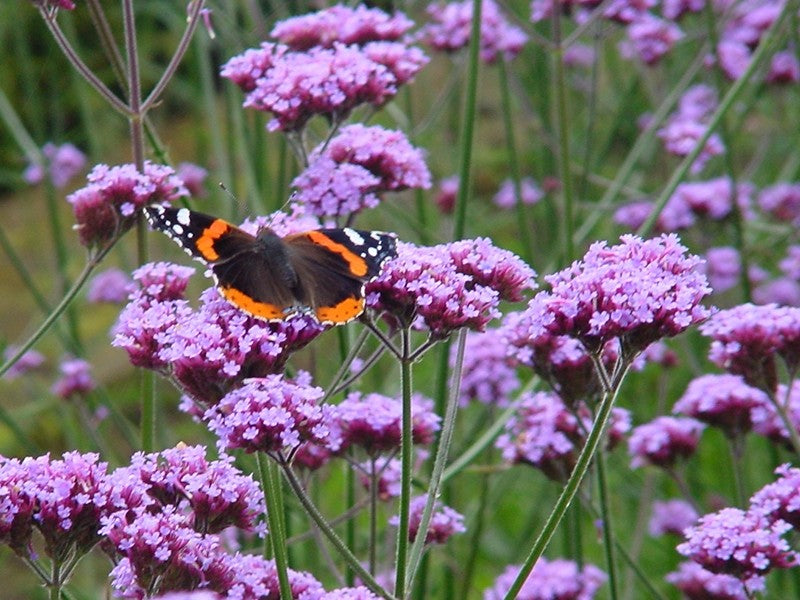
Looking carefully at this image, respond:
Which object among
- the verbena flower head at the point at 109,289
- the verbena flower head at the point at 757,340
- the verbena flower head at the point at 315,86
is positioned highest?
the verbena flower head at the point at 109,289

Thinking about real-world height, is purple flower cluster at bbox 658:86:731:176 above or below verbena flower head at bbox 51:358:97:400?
above

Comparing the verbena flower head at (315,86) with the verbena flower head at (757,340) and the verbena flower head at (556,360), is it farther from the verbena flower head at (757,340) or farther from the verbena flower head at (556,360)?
the verbena flower head at (757,340)

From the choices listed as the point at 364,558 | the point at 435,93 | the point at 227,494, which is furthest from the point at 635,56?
the point at 435,93

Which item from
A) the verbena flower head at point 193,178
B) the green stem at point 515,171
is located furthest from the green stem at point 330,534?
the verbena flower head at point 193,178

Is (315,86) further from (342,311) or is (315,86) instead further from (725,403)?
(725,403)

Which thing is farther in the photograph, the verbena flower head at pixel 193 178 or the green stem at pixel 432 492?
the verbena flower head at pixel 193 178

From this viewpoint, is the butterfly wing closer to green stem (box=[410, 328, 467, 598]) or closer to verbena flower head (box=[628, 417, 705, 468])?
green stem (box=[410, 328, 467, 598])

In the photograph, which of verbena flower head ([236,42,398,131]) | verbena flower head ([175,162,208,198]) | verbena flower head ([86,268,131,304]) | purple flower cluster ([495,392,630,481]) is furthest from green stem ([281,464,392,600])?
verbena flower head ([86,268,131,304])

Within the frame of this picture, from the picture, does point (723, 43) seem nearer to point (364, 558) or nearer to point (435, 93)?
point (364, 558)
